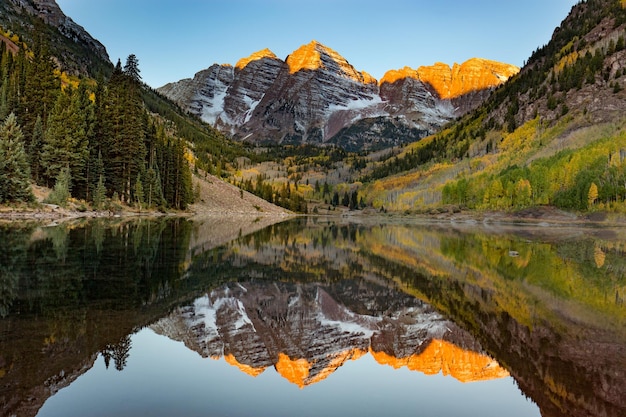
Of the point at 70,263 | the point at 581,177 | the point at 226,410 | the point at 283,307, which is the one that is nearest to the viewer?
the point at 226,410

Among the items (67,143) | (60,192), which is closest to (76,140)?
(67,143)

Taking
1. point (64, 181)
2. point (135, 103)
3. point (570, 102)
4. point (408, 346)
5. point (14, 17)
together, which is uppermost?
point (14, 17)

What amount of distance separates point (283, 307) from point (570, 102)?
200 meters

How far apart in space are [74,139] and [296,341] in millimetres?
69512

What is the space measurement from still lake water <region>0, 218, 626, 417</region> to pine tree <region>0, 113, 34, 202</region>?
32.5m

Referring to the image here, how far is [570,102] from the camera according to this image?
184375 mm

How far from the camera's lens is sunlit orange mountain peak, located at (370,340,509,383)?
1091 centimetres

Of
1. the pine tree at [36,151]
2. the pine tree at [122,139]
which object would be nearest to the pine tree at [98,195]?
the pine tree at [122,139]

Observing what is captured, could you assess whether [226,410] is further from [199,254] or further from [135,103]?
[135,103]

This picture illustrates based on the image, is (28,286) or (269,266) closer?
(28,286)

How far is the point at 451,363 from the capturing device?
38.6ft

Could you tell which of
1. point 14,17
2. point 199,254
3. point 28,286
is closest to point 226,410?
point 28,286

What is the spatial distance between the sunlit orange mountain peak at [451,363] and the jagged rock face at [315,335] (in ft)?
0.07

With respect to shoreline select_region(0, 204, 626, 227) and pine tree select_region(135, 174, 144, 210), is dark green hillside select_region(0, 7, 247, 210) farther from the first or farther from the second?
shoreline select_region(0, 204, 626, 227)
